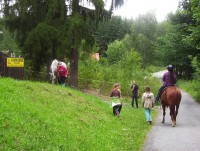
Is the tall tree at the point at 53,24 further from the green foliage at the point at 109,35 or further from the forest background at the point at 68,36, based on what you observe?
the green foliage at the point at 109,35

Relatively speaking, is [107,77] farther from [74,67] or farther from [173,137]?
[173,137]

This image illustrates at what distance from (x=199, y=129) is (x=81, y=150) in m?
7.48

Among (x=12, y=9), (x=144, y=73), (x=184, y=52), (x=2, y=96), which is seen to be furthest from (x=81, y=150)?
(x=184, y=52)

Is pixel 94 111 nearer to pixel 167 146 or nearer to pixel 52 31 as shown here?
pixel 167 146

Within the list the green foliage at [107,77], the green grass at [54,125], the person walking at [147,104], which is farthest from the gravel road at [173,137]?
the green foliage at [107,77]

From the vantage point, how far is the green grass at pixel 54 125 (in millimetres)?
8617

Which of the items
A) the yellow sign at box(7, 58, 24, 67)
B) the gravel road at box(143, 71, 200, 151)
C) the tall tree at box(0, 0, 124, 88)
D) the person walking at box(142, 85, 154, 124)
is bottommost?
the gravel road at box(143, 71, 200, 151)

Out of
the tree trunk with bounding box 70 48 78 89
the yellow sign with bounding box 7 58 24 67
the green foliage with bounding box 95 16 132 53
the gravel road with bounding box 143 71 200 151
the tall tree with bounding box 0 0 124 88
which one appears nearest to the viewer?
the gravel road with bounding box 143 71 200 151

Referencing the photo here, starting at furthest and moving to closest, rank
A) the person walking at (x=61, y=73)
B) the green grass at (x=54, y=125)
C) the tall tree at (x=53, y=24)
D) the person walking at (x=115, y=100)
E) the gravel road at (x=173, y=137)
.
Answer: the tall tree at (x=53, y=24), the person walking at (x=61, y=73), the person walking at (x=115, y=100), the gravel road at (x=173, y=137), the green grass at (x=54, y=125)

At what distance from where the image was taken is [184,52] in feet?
146

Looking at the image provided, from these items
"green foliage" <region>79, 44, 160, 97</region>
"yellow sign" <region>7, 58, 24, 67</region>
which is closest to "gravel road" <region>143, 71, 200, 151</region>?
Result: "yellow sign" <region>7, 58, 24, 67</region>

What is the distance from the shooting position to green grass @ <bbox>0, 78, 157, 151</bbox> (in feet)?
28.3

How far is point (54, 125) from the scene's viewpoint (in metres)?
10.3

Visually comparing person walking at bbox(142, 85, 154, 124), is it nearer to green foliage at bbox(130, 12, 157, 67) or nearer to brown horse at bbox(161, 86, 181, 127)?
brown horse at bbox(161, 86, 181, 127)
